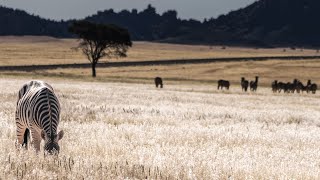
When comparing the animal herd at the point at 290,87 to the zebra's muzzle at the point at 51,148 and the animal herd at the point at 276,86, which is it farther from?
the zebra's muzzle at the point at 51,148

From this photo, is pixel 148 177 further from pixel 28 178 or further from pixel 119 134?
pixel 119 134

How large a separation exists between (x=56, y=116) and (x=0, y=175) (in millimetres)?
1930

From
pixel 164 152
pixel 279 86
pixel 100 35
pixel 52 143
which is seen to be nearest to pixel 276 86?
pixel 279 86

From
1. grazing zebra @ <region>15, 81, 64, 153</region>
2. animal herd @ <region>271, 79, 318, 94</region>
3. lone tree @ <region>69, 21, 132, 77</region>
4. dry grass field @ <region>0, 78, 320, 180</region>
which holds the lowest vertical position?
animal herd @ <region>271, 79, 318, 94</region>

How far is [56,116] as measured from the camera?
27.5 feet

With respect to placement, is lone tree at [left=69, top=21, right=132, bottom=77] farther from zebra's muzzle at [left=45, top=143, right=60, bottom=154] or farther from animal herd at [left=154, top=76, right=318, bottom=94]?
zebra's muzzle at [left=45, top=143, right=60, bottom=154]

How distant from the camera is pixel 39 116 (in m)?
8.32

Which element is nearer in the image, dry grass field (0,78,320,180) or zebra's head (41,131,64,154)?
dry grass field (0,78,320,180)

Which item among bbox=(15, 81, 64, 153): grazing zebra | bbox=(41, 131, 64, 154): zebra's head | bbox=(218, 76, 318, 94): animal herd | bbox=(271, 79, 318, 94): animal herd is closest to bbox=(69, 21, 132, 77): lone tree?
bbox=(218, 76, 318, 94): animal herd

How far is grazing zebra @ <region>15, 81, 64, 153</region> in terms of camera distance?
792 cm

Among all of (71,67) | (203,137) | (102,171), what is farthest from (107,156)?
(71,67)

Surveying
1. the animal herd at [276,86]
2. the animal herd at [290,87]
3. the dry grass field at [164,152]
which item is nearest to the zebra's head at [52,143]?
the dry grass field at [164,152]

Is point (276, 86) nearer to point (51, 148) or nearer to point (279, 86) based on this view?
point (279, 86)

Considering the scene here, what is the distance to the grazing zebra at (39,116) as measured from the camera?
792 cm
